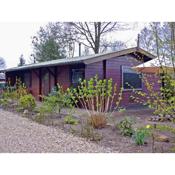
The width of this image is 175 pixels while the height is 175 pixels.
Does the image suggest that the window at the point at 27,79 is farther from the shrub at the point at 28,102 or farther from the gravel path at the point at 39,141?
the gravel path at the point at 39,141

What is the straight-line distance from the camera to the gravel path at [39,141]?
496 cm

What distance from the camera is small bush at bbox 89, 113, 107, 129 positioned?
684 cm

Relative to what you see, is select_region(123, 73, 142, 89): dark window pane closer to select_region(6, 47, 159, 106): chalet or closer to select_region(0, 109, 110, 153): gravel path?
select_region(6, 47, 159, 106): chalet

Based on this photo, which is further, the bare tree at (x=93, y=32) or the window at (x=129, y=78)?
the bare tree at (x=93, y=32)

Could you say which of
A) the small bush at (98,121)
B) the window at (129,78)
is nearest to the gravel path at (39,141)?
the small bush at (98,121)

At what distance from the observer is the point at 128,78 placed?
41.1 feet

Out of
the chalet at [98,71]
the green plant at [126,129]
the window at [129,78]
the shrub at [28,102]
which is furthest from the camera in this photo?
the window at [129,78]

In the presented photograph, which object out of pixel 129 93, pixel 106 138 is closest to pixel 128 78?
pixel 129 93

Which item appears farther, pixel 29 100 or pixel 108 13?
pixel 29 100

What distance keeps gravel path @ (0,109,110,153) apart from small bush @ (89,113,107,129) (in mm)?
826

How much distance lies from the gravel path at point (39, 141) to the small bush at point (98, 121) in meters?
0.83

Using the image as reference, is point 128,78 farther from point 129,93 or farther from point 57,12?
point 57,12

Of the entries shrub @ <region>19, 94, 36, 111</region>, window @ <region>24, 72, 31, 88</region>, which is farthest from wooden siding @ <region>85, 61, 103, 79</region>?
window @ <region>24, 72, 31, 88</region>
